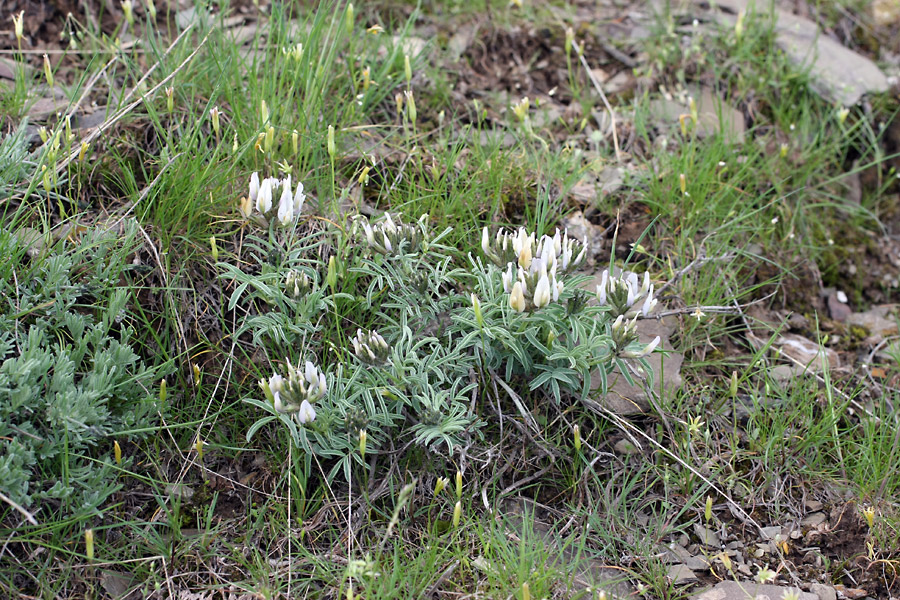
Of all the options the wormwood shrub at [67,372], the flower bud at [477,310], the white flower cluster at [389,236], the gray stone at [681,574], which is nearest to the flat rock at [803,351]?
the gray stone at [681,574]

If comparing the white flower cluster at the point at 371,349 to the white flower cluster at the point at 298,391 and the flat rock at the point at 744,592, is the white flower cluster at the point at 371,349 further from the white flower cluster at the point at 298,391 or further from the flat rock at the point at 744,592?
the flat rock at the point at 744,592

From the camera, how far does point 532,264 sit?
264cm

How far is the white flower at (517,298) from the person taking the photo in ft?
8.41

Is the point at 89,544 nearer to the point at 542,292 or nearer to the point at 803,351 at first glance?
the point at 542,292

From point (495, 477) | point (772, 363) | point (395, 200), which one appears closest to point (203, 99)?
point (395, 200)

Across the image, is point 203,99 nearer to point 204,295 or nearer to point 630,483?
point 204,295

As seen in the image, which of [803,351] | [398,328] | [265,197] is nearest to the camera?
[265,197]

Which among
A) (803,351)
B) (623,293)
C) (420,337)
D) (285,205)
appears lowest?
(803,351)

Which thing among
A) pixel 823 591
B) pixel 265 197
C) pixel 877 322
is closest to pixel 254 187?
pixel 265 197

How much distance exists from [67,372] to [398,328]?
116 centimetres

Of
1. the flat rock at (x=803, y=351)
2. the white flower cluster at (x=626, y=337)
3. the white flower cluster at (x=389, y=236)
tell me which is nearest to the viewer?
the white flower cluster at (x=626, y=337)

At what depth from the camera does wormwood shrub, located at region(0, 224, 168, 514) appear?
98.7 inches

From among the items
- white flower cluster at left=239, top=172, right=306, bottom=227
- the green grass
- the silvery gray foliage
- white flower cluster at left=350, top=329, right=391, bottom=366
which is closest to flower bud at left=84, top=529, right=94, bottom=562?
the green grass

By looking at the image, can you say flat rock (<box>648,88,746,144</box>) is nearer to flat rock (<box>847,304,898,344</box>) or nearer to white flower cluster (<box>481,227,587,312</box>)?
flat rock (<box>847,304,898,344</box>)
